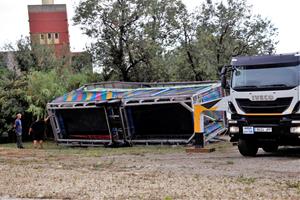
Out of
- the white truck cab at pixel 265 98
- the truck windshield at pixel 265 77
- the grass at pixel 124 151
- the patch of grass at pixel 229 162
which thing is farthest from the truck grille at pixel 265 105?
the grass at pixel 124 151

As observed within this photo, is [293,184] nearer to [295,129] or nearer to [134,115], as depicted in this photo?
[295,129]

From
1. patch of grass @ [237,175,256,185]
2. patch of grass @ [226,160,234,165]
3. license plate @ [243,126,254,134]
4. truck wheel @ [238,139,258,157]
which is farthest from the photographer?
truck wheel @ [238,139,258,157]

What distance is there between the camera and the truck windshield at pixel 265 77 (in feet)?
44.5

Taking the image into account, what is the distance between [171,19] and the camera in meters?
31.3

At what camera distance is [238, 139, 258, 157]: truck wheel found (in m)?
14.9

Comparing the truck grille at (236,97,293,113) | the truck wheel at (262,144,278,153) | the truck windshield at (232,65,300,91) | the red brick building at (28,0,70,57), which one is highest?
the red brick building at (28,0,70,57)

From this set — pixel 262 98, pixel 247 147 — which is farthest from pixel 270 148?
pixel 262 98

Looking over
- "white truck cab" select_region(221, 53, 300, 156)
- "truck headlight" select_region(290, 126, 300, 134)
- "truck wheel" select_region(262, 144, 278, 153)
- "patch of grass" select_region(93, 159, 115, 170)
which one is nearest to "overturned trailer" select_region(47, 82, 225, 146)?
"truck wheel" select_region(262, 144, 278, 153)

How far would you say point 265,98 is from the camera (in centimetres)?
1379

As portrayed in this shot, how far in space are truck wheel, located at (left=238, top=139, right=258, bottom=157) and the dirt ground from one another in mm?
253

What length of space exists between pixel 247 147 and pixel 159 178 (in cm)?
539

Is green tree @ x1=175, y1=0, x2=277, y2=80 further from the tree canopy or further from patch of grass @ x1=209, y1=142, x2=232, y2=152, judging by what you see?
patch of grass @ x1=209, y1=142, x2=232, y2=152

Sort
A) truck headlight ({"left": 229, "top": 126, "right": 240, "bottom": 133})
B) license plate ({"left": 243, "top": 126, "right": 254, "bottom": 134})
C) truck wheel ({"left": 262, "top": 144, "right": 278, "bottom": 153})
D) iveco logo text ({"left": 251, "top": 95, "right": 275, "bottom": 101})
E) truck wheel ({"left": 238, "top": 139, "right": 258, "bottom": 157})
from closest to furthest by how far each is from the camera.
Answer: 1. iveco logo text ({"left": 251, "top": 95, "right": 275, "bottom": 101})
2. license plate ({"left": 243, "top": 126, "right": 254, "bottom": 134})
3. truck headlight ({"left": 229, "top": 126, "right": 240, "bottom": 133})
4. truck wheel ({"left": 238, "top": 139, "right": 258, "bottom": 157})
5. truck wheel ({"left": 262, "top": 144, "right": 278, "bottom": 153})

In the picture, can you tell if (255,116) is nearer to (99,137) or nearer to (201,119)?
(201,119)
